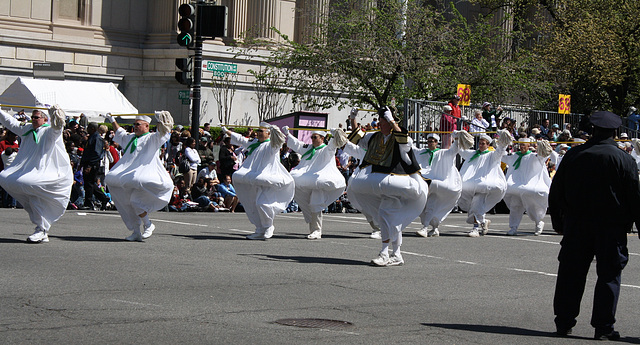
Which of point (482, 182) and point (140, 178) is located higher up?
point (140, 178)

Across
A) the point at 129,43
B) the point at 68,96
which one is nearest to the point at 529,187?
the point at 68,96

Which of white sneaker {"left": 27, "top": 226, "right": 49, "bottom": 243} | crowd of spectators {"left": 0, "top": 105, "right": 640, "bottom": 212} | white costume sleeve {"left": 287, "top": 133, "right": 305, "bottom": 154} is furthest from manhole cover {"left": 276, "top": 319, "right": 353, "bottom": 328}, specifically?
crowd of spectators {"left": 0, "top": 105, "right": 640, "bottom": 212}

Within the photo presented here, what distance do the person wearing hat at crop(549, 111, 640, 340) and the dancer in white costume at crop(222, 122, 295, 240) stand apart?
7556 millimetres

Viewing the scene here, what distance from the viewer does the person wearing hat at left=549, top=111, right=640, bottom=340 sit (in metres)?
8.45

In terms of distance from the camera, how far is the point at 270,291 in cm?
1009

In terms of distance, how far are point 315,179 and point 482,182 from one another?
12.2 ft

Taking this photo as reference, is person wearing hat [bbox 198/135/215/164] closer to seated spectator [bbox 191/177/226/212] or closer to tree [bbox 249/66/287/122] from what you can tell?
seated spectator [bbox 191/177/226/212]

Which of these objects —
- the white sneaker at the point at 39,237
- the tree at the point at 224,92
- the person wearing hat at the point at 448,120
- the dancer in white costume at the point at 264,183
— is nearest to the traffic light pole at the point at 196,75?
the person wearing hat at the point at 448,120

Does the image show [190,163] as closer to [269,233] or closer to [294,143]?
[294,143]

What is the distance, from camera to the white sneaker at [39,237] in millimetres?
13406

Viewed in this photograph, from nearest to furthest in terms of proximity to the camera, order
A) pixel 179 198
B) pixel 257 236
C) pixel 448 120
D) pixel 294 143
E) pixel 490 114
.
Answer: pixel 257 236, pixel 294 143, pixel 179 198, pixel 448 120, pixel 490 114

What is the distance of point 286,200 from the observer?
16.1 meters

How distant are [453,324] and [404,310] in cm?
71

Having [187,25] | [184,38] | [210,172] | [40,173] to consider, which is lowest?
[210,172]
